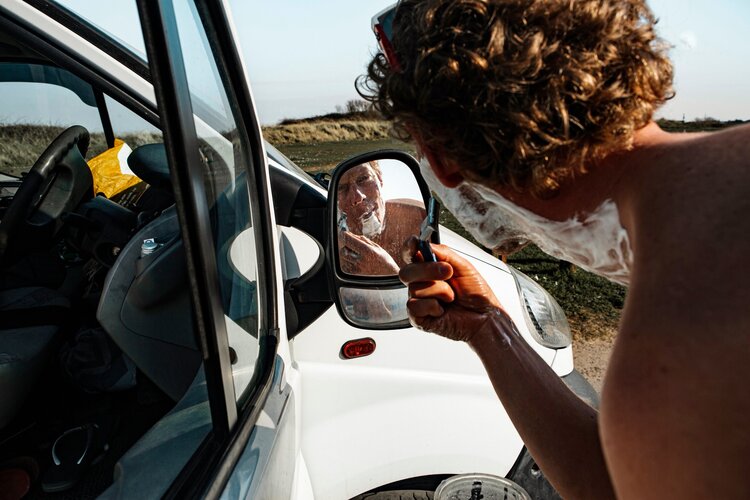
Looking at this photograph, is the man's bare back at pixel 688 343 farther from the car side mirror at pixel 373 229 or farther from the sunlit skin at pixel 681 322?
the car side mirror at pixel 373 229

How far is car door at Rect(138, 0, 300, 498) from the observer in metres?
1.06

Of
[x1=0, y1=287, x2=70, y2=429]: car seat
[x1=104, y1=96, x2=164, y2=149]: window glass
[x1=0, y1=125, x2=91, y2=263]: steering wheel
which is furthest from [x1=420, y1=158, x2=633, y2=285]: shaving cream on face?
[x1=0, y1=125, x2=91, y2=263]: steering wheel

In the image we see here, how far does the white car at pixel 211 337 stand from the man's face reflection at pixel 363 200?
0.06 m

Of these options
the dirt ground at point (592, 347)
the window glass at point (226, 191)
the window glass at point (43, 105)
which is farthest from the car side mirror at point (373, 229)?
the dirt ground at point (592, 347)

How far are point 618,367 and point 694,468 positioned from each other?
5.9 inches

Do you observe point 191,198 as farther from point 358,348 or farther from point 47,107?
point 47,107

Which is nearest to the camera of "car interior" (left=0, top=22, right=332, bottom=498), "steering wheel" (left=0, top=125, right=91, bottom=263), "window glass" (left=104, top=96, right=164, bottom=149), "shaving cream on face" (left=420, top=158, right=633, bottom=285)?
"shaving cream on face" (left=420, top=158, right=633, bottom=285)

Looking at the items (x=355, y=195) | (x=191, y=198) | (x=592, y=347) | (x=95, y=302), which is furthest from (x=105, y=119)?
(x=592, y=347)

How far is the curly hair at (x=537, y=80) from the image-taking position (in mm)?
1031

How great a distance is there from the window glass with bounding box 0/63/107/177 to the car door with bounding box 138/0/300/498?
1.29m

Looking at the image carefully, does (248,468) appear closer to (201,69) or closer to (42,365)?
(201,69)

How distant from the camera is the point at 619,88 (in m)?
1.06

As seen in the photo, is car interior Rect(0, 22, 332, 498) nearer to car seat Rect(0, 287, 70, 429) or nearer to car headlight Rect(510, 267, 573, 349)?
car seat Rect(0, 287, 70, 429)

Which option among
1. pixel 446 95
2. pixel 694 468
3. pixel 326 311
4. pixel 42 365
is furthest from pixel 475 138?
pixel 42 365
